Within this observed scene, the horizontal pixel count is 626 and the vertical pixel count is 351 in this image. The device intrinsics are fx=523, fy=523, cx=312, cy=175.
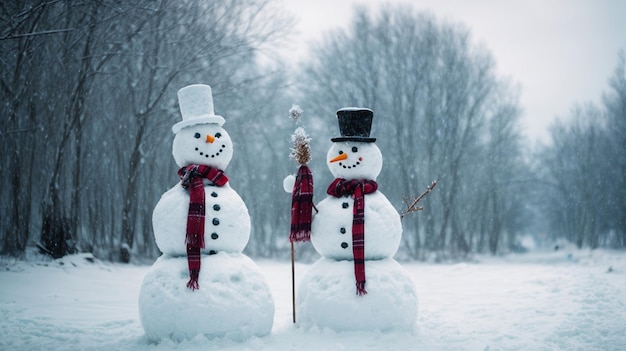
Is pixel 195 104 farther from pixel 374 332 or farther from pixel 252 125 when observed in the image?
pixel 252 125

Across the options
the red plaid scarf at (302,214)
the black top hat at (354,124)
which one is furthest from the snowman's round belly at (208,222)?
the black top hat at (354,124)

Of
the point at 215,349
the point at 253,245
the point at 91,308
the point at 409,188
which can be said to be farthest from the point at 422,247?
the point at 215,349

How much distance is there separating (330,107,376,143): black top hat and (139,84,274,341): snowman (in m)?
1.29

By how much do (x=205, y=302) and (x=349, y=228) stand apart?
165 cm

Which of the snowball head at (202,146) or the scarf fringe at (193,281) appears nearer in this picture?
the scarf fringe at (193,281)

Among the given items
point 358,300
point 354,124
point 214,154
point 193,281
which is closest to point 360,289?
point 358,300

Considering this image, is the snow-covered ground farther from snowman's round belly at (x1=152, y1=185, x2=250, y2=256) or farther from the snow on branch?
the snow on branch

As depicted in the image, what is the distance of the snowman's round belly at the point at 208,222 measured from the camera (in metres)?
5.15

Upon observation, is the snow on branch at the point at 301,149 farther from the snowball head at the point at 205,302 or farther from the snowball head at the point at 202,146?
the snowball head at the point at 205,302

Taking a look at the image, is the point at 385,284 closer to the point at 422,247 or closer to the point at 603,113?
the point at 422,247

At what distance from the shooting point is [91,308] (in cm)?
767

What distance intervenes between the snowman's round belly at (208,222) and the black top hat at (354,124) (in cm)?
140

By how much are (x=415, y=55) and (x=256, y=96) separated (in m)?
5.86

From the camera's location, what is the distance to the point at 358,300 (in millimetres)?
5344
